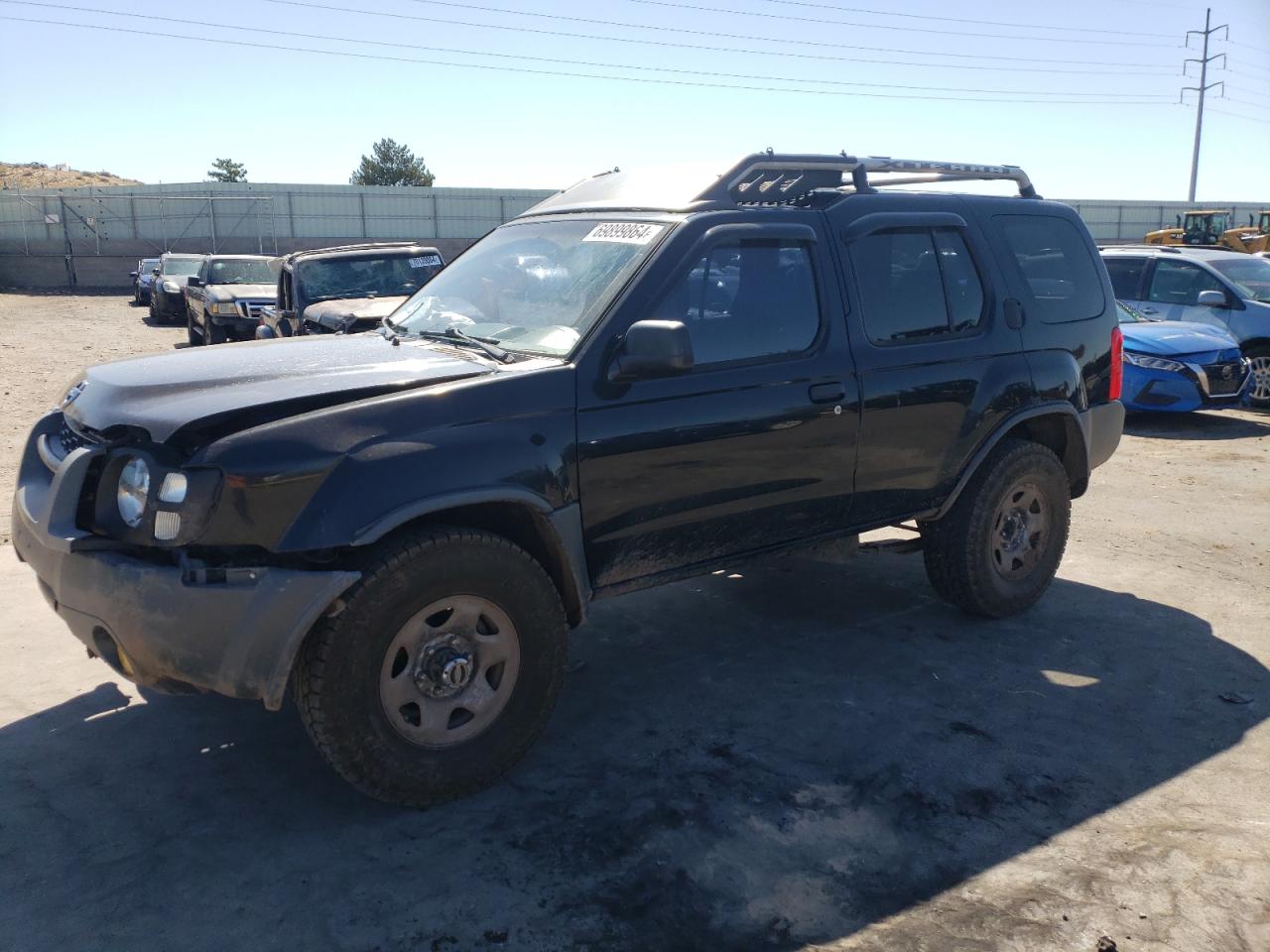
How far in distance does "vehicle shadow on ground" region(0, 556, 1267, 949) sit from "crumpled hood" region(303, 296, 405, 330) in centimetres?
486

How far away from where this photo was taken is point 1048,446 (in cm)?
561

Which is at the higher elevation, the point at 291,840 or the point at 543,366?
the point at 543,366

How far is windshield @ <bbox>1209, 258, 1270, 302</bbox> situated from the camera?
484 inches

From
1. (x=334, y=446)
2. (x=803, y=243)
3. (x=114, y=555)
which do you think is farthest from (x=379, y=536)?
(x=803, y=243)

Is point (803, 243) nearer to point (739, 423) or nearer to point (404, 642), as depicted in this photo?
Answer: point (739, 423)

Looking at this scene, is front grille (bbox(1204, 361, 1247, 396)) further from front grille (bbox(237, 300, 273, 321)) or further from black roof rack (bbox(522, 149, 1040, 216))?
front grille (bbox(237, 300, 273, 321))

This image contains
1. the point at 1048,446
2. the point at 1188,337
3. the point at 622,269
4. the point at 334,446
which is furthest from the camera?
the point at 1188,337

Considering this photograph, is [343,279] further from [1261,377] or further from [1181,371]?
[1261,377]

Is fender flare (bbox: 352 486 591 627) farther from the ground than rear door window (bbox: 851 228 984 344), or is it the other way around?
rear door window (bbox: 851 228 984 344)

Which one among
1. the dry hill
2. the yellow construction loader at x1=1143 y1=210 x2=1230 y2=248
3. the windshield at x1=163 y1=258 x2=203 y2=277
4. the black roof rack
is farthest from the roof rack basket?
the dry hill

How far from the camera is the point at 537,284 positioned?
429cm

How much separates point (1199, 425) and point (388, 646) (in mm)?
10603

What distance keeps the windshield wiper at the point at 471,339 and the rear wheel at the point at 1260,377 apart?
35.4 ft

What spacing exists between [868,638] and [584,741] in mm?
1731
